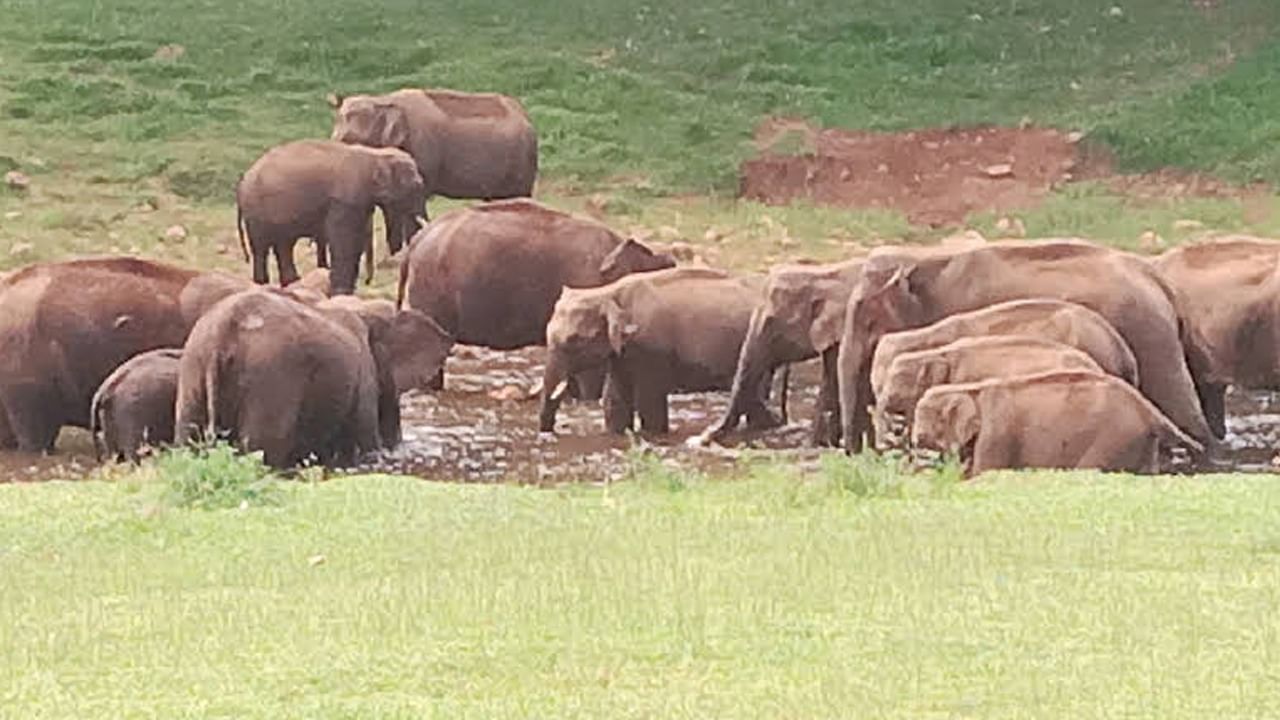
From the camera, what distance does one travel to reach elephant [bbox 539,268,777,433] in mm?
17250

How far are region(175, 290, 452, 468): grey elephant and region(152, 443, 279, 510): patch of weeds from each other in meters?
3.25

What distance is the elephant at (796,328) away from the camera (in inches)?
660

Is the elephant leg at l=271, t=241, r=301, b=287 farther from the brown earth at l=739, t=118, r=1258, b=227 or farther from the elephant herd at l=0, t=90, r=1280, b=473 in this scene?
the brown earth at l=739, t=118, r=1258, b=227

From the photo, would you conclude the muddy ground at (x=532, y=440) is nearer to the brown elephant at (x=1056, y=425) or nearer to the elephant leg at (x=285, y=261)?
the brown elephant at (x=1056, y=425)

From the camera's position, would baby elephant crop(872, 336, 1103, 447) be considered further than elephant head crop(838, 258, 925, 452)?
No

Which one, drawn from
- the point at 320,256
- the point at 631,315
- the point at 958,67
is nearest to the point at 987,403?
the point at 631,315

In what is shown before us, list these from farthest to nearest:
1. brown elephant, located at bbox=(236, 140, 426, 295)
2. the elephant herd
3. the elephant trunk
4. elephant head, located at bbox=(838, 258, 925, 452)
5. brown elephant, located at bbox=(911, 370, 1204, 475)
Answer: brown elephant, located at bbox=(236, 140, 426, 295), the elephant trunk, elephant head, located at bbox=(838, 258, 925, 452), the elephant herd, brown elephant, located at bbox=(911, 370, 1204, 475)

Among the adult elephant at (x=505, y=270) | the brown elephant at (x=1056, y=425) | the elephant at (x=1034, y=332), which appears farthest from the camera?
the adult elephant at (x=505, y=270)

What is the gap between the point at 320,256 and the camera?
23359 millimetres

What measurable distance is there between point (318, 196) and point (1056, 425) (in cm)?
1044

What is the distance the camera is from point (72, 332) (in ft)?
53.6

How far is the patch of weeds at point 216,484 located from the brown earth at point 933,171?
15.4 metres

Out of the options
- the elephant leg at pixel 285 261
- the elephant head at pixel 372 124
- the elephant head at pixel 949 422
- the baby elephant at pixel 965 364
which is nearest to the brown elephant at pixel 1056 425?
the elephant head at pixel 949 422

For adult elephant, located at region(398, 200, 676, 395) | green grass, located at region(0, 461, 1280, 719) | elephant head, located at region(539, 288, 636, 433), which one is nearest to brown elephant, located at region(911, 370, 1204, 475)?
green grass, located at region(0, 461, 1280, 719)
